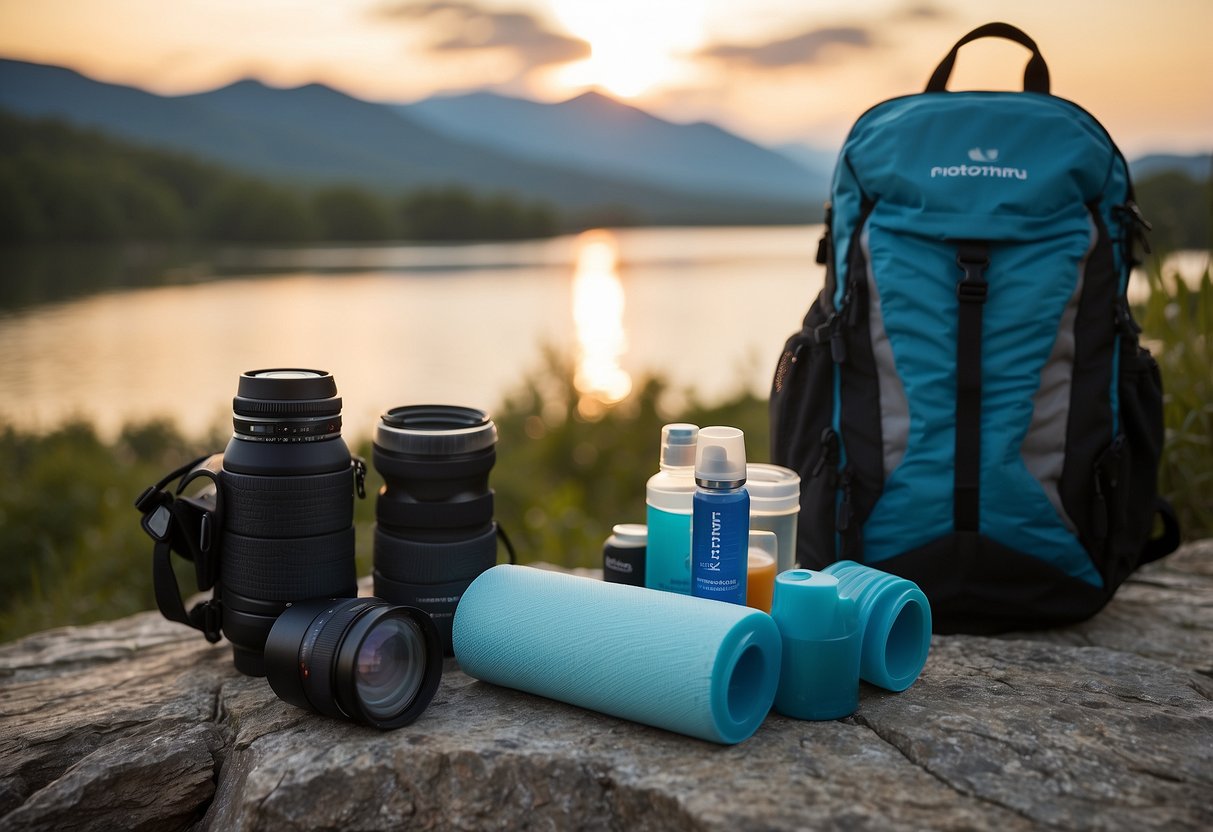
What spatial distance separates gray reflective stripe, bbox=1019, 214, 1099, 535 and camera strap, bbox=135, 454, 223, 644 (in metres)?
2.06

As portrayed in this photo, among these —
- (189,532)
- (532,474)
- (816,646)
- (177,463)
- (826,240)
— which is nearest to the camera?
(816,646)

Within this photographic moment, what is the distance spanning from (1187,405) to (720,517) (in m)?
2.68

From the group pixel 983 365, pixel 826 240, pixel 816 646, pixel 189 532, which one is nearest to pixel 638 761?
pixel 816 646

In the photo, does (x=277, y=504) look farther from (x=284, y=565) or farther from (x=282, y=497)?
(x=284, y=565)

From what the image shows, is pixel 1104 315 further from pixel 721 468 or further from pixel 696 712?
pixel 696 712

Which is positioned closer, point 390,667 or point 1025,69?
point 390,667

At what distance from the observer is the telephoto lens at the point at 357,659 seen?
1.99 m

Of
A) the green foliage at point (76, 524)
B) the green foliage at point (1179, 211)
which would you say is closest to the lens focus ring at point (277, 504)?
the green foliage at point (76, 524)

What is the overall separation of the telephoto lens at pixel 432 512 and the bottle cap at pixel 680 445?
441 mm

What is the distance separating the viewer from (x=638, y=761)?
1886 mm

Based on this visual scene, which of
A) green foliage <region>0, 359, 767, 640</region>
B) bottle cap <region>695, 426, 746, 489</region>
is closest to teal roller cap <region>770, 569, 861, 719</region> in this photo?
bottle cap <region>695, 426, 746, 489</region>

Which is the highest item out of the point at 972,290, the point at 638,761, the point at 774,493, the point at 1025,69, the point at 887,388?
the point at 1025,69

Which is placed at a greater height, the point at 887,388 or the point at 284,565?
the point at 887,388

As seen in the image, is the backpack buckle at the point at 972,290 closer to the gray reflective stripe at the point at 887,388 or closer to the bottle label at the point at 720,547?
the gray reflective stripe at the point at 887,388
